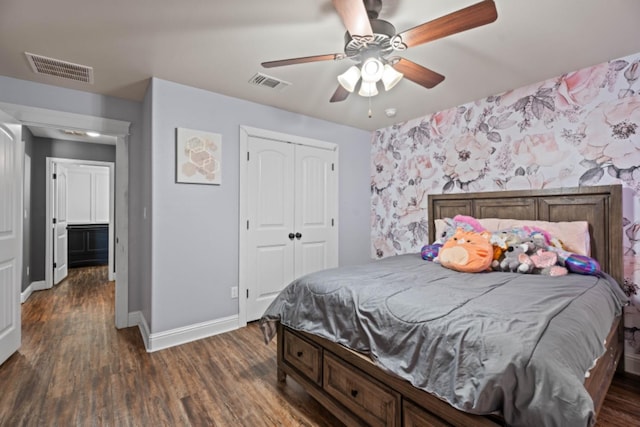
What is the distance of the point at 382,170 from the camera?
13.9 ft

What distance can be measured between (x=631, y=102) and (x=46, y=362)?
4.98 metres

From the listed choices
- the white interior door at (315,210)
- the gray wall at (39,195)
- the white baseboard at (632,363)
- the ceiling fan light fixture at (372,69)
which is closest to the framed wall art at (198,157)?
the white interior door at (315,210)

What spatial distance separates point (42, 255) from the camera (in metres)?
4.55

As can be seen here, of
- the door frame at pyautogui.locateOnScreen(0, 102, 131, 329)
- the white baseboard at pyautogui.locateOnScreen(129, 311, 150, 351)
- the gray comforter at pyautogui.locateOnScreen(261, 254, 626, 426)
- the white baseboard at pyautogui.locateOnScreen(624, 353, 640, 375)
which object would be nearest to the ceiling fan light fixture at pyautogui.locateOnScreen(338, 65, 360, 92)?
the gray comforter at pyautogui.locateOnScreen(261, 254, 626, 426)

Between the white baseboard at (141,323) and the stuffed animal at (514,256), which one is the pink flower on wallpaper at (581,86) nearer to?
the stuffed animal at (514,256)

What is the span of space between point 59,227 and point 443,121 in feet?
20.1

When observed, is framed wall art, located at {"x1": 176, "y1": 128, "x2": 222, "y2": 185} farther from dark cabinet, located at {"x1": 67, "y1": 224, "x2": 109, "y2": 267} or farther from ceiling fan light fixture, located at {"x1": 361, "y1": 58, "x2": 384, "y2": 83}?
dark cabinet, located at {"x1": 67, "y1": 224, "x2": 109, "y2": 267}

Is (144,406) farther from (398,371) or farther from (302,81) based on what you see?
(302,81)

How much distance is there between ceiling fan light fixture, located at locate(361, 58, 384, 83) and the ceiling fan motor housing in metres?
0.05

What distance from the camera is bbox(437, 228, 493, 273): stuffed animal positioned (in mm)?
2141

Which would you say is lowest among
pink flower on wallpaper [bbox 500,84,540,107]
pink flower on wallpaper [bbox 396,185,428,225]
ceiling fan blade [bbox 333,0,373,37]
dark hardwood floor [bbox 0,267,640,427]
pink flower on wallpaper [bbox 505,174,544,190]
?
dark hardwood floor [bbox 0,267,640,427]

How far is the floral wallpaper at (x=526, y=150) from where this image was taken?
234cm

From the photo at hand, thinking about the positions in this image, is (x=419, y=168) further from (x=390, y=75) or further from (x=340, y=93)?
(x=390, y=75)


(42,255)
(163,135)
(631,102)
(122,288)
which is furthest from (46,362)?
(631,102)
